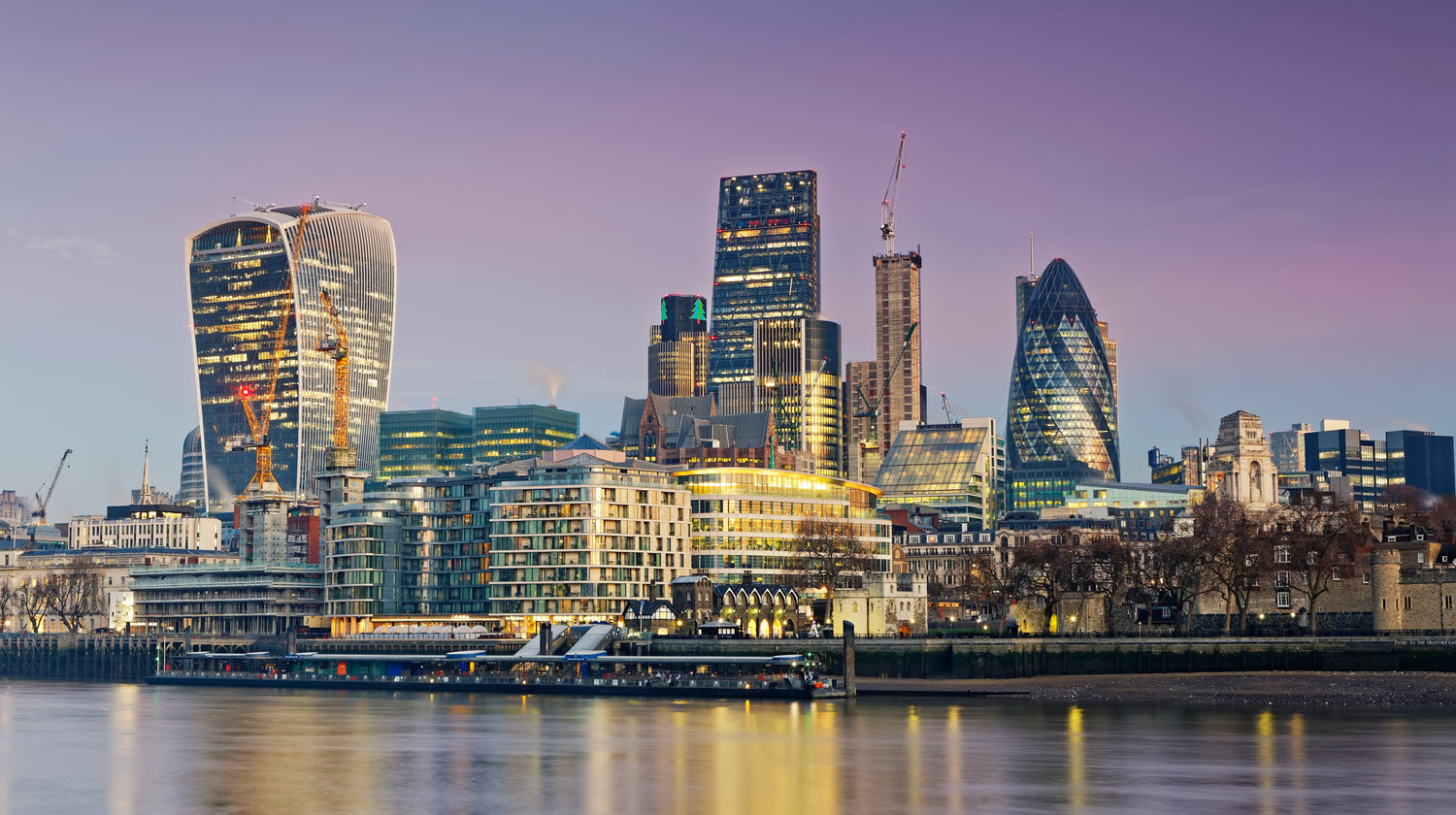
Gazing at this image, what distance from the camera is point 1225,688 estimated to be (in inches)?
5994

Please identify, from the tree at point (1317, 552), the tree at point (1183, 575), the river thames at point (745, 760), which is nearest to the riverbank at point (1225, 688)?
the river thames at point (745, 760)

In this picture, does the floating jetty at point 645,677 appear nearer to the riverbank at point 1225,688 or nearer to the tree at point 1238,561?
the riverbank at point 1225,688

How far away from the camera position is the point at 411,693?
187m

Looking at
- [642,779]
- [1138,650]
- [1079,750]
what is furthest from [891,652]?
[642,779]

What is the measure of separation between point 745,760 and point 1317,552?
92.4 m

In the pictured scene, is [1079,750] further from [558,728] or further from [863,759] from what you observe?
[558,728]

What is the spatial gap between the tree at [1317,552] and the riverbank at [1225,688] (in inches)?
761

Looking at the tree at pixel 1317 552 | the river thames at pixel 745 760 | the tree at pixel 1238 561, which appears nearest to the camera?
the river thames at pixel 745 760

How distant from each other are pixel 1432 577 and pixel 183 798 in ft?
405

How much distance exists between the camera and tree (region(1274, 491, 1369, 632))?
174m

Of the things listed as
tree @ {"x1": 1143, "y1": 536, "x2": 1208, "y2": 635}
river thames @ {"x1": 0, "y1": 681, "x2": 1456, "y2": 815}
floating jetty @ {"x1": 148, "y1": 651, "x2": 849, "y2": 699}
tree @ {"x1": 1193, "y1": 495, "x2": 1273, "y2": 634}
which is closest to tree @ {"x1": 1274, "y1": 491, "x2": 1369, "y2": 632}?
tree @ {"x1": 1193, "y1": 495, "x2": 1273, "y2": 634}

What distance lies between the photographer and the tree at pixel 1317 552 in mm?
174500

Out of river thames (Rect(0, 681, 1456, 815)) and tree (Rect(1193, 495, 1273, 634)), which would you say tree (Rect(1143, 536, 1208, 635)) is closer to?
tree (Rect(1193, 495, 1273, 634))

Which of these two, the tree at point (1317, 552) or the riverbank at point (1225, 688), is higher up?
the tree at point (1317, 552)
